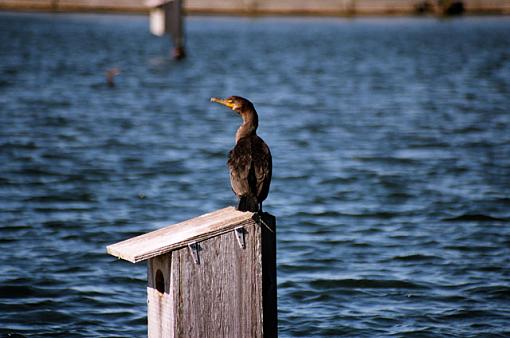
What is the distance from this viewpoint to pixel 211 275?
5.68 meters

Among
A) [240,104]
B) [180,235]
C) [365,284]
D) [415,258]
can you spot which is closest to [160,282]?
[180,235]

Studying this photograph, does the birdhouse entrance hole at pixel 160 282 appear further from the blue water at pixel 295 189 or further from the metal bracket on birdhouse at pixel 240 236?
the blue water at pixel 295 189

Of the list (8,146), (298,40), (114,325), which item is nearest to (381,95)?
(8,146)

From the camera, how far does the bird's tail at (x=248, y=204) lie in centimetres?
583

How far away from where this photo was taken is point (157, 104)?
26.4 m

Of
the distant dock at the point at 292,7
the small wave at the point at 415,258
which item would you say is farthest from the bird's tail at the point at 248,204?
the distant dock at the point at 292,7

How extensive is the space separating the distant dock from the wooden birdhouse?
74.2m

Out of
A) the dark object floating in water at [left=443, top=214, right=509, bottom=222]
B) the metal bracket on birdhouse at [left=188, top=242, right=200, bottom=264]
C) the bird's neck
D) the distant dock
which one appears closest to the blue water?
the dark object floating in water at [left=443, top=214, right=509, bottom=222]

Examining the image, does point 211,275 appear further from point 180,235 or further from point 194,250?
point 180,235

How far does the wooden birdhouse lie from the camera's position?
561 cm

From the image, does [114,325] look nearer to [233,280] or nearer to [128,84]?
[233,280]

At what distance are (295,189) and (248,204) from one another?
29.4ft

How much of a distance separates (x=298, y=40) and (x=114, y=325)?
174ft

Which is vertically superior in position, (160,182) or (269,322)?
(269,322)
